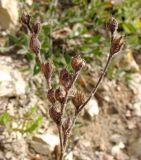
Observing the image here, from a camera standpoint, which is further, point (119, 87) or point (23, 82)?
point (119, 87)

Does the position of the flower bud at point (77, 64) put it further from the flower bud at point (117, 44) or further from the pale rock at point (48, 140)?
the pale rock at point (48, 140)

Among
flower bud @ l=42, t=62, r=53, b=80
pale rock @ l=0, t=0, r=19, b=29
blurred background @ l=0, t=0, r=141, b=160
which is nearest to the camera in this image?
flower bud @ l=42, t=62, r=53, b=80

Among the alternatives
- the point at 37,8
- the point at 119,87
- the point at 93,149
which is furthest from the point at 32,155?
the point at 37,8

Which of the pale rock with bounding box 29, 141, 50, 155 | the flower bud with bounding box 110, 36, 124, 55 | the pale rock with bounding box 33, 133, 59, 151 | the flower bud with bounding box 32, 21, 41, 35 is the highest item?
the flower bud with bounding box 32, 21, 41, 35

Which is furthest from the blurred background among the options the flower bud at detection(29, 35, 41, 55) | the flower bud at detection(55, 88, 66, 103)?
the flower bud at detection(55, 88, 66, 103)

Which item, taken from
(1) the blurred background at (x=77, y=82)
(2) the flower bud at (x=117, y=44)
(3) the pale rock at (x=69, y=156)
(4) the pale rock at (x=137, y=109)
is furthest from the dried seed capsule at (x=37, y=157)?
(2) the flower bud at (x=117, y=44)

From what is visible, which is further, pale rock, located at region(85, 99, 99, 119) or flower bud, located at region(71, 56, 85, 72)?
pale rock, located at region(85, 99, 99, 119)

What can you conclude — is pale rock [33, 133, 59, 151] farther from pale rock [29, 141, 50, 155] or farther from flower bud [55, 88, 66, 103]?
flower bud [55, 88, 66, 103]

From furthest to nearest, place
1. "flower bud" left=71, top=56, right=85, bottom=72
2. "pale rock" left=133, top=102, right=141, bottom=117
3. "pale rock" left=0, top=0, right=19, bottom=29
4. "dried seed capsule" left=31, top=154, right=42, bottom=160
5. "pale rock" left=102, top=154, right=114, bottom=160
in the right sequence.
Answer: "pale rock" left=0, top=0, right=19, bottom=29 → "pale rock" left=133, top=102, right=141, bottom=117 → "pale rock" left=102, top=154, right=114, bottom=160 → "dried seed capsule" left=31, top=154, right=42, bottom=160 → "flower bud" left=71, top=56, right=85, bottom=72

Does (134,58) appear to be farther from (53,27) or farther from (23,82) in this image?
(23,82)
